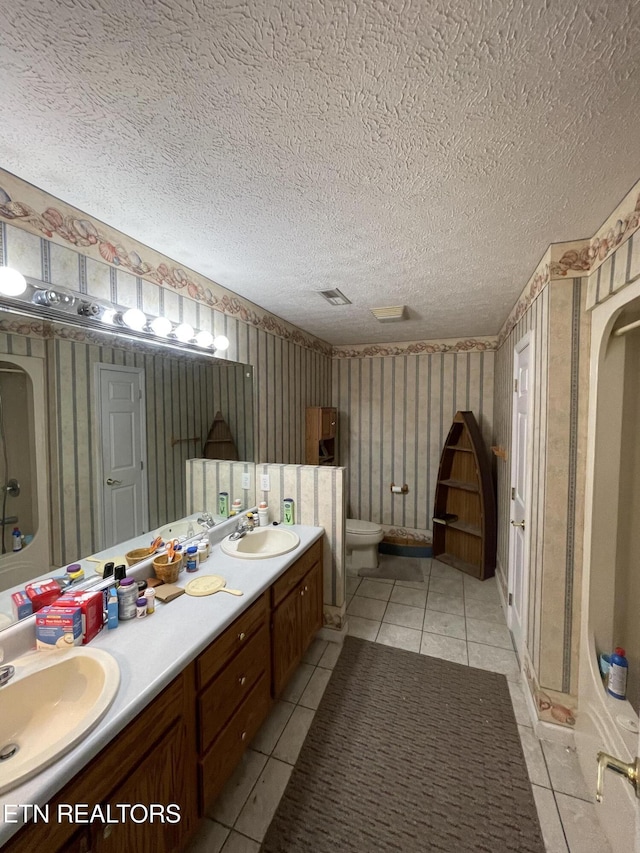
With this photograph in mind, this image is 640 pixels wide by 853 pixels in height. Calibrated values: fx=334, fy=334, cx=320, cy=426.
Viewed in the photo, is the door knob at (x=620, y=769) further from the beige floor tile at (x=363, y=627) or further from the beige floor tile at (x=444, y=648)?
the beige floor tile at (x=363, y=627)

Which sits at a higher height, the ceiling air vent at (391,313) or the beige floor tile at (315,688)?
the ceiling air vent at (391,313)

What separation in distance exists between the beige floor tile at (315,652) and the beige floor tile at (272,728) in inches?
12.8

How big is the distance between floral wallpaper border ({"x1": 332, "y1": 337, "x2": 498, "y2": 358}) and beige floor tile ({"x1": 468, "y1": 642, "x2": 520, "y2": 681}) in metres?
2.63

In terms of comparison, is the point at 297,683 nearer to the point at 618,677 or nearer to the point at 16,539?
the point at 618,677

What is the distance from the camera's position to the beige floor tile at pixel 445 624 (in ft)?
7.66

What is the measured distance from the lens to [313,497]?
2.21m

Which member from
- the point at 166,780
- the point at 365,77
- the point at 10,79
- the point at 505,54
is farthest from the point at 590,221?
the point at 166,780

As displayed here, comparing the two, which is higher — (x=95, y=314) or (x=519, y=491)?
(x=95, y=314)

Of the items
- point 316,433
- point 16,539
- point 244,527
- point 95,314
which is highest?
point 95,314

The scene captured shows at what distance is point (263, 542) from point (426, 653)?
127 centimetres

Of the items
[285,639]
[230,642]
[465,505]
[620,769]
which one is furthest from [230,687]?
[465,505]

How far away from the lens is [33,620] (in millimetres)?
1107

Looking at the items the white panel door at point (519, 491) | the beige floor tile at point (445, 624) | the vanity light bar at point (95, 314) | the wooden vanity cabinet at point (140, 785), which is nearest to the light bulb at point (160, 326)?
the vanity light bar at point (95, 314)

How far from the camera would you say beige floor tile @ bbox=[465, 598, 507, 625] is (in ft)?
8.14
